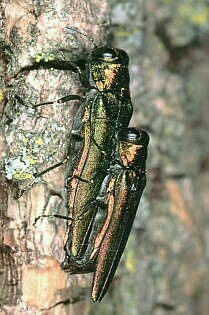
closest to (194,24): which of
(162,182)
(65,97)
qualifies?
(162,182)

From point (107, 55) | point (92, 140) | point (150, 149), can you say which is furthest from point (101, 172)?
point (150, 149)

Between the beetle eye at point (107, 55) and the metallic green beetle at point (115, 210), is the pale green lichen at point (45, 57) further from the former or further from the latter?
the metallic green beetle at point (115, 210)

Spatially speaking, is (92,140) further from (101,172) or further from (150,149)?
(150,149)

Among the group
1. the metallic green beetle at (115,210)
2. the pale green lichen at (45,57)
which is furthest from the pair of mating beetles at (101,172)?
the pale green lichen at (45,57)

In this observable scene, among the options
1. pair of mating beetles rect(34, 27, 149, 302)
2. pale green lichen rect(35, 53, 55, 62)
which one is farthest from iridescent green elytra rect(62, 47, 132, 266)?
pale green lichen rect(35, 53, 55, 62)

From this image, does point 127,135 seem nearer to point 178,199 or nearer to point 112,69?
point 112,69

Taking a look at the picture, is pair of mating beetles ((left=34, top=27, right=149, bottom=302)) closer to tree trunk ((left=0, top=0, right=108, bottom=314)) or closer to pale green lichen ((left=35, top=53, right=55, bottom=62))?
tree trunk ((left=0, top=0, right=108, bottom=314))

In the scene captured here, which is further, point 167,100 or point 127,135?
point 167,100
